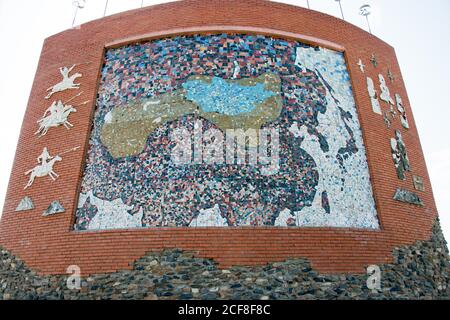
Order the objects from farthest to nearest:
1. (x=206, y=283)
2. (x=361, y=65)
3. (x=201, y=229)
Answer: (x=361, y=65) → (x=201, y=229) → (x=206, y=283)

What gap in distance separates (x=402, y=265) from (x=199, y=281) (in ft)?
12.0

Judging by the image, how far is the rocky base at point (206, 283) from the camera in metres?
5.13

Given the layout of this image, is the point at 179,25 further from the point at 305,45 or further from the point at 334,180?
the point at 334,180

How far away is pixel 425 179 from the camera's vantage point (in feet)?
25.2

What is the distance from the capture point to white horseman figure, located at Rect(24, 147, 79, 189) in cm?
668

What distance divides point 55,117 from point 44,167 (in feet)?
3.80

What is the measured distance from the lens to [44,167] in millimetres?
6797

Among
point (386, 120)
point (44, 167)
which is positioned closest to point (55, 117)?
point (44, 167)

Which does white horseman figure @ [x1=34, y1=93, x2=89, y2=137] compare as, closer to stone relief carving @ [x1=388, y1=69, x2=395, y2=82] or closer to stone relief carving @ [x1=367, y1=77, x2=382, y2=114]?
stone relief carving @ [x1=367, y1=77, x2=382, y2=114]

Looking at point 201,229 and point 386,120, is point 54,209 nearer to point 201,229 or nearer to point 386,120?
point 201,229

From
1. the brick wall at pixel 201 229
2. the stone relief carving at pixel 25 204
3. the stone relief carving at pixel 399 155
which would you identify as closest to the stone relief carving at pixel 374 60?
the brick wall at pixel 201 229

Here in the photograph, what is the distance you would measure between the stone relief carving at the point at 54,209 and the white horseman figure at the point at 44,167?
582 mm

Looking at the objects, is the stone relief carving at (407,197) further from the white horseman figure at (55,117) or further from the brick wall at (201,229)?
the white horseman figure at (55,117)
